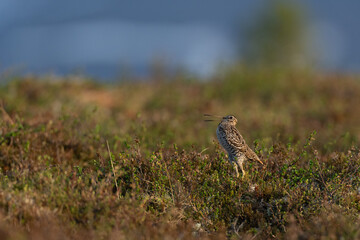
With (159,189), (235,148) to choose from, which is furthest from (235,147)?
(159,189)

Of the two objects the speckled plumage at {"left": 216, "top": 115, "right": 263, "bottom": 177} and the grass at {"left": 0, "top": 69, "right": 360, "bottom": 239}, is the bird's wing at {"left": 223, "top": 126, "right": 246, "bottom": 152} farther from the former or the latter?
the grass at {"left": 0, "top": 69, "right": 360, "bottom": 239}

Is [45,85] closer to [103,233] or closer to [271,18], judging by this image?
[103,233]

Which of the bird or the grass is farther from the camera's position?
the bird

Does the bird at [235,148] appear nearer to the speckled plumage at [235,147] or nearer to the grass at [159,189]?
the speckled plumage at [235,147]

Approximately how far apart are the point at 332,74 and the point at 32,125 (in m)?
13.1

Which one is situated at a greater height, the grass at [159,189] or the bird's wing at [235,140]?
the bird's wing at [235,140]

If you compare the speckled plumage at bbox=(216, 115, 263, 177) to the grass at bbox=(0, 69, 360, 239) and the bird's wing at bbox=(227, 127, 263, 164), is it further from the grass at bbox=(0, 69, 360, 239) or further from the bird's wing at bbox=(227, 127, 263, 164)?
the grass at bbox=(0, 69, 360, 239)

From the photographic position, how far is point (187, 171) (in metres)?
5.85

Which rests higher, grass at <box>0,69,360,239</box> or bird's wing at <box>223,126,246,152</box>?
bird's wing at <box>223,126,246,152</box>

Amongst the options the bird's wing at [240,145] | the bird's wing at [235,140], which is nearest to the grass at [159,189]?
the bird's wing at [240,145]

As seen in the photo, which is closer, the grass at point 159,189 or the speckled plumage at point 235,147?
the grass at point 159,189

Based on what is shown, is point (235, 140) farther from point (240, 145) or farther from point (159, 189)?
point (159, 189)

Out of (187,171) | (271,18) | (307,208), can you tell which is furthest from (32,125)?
(271,18)

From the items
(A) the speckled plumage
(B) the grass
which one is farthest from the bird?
(B) the grass
